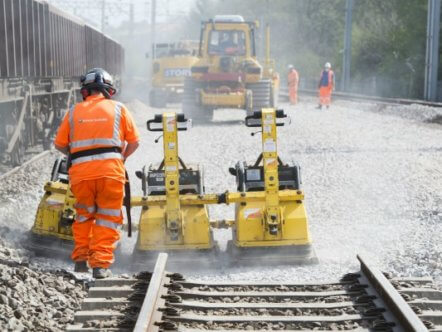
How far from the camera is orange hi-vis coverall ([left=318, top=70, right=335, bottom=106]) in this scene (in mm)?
31531

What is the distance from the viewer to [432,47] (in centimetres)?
3234

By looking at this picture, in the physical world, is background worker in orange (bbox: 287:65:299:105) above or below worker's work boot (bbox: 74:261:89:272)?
above

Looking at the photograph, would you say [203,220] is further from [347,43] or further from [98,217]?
[347,43]

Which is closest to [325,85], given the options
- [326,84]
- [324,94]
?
[326,84]

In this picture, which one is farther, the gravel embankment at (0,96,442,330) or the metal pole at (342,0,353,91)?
the metal pole at (342,0,353,91)

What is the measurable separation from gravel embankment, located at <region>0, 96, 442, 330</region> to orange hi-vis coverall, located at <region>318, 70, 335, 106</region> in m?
8.69

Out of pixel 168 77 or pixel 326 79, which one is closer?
pixel 326 79

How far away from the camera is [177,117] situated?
25.5 feet

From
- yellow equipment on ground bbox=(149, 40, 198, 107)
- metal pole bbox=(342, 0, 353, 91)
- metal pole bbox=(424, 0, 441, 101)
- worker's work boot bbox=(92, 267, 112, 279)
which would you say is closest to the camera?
worker's work boot bbox=(92, 267, 112, 279)

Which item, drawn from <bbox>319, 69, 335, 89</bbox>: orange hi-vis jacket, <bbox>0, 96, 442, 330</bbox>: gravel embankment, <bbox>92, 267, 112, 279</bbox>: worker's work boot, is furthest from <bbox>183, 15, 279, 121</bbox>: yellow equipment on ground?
<bbox>92, 267, 112, 279</bbox>: worker's work boot

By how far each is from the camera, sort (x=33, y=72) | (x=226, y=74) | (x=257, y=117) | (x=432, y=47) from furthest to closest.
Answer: (x=432, y=47) → (x=226, y=74) → (x=33, y=72) → (x=257, y=117)

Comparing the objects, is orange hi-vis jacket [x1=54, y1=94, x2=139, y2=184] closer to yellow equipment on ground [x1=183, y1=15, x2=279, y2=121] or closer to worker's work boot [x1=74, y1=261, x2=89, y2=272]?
worker's work boot [x1=74, y1=261, x2=89, y2=272]

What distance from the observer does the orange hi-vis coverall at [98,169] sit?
21.7 ft

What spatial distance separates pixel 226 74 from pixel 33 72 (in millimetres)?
10560
